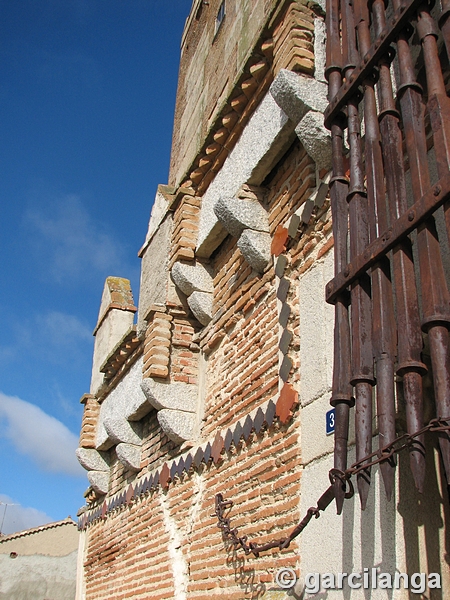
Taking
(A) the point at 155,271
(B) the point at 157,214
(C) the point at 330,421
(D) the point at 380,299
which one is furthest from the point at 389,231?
(B) the point at 157,214

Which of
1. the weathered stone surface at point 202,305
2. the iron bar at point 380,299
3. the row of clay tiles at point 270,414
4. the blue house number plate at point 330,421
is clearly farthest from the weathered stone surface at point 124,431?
the iron bar at point 380,299

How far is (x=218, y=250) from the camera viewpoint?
538cm

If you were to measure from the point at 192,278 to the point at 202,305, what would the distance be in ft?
0.86

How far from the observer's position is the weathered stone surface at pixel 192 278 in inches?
208

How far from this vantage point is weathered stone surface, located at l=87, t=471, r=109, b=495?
7.36 meters

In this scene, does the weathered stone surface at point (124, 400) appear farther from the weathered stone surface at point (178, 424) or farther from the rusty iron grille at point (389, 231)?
the rusty iron grille at point (389, 231)

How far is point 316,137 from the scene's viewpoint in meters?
3.65

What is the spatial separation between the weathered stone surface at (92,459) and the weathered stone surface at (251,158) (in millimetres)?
3499

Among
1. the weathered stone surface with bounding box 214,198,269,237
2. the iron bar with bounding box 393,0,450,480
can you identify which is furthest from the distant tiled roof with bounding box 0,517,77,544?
the iron bar with bounding box 393,0,450,480

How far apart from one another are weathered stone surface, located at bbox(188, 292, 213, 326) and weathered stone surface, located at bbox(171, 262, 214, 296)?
61 mm

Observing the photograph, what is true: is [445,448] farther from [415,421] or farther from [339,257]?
[339,257]

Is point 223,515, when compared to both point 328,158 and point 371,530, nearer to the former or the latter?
point 371,530

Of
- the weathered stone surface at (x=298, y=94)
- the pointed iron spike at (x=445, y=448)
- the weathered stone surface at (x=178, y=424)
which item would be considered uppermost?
the weathered stone surface at (x=298, y=94)

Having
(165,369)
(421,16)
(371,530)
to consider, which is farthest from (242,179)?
(371,530)
